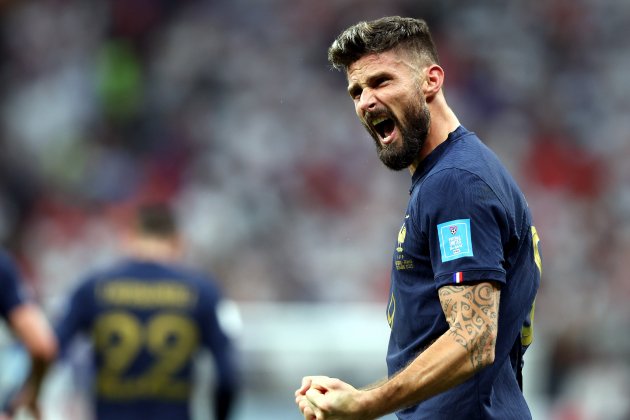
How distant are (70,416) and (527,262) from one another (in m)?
5.42

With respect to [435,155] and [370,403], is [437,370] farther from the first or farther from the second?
[435,155]

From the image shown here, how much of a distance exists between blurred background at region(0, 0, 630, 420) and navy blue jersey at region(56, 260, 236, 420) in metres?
4.47

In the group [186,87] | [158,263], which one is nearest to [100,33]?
[186,87]

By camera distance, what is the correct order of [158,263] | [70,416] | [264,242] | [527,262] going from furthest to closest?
[264,242]
[70,416]
[158,263]
[527,262]

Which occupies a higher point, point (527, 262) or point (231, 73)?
point (231, 73)

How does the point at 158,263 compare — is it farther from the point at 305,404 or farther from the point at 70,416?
the point at 305,404

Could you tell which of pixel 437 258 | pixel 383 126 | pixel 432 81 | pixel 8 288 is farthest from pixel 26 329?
pixel 437 258

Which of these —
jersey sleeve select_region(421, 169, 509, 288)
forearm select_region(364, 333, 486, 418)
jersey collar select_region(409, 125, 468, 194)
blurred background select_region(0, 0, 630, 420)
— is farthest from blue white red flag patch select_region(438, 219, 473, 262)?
blurred background select_region(0, 0, 630, 420)

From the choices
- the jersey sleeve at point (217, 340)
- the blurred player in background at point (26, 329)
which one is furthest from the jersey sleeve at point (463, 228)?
the blurred player in background at point (26, 329)

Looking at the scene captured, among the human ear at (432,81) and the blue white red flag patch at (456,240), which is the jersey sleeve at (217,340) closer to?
the human ear at (432,81)

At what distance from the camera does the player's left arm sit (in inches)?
118

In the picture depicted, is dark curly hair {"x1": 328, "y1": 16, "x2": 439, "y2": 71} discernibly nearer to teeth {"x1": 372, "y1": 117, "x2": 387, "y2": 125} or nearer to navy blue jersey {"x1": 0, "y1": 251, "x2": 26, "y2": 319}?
teeth {"x1": 372, "y1": 117, "x2": 387, "y2": 125}

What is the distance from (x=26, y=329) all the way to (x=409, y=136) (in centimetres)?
361

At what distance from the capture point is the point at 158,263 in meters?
6.51
